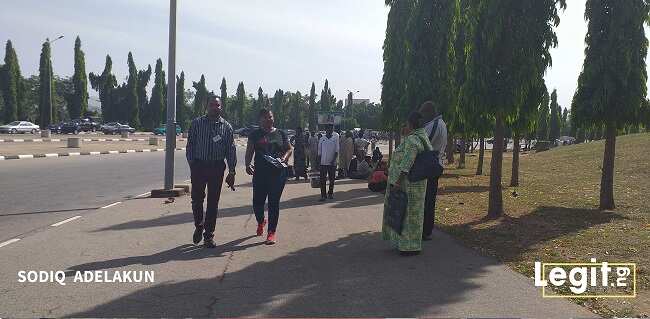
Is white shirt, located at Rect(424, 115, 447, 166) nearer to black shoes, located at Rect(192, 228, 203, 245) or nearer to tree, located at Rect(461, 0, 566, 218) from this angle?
tree, located at Rect(461, 0, 566, 218)

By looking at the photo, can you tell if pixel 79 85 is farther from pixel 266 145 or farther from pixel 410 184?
pixel 410 184

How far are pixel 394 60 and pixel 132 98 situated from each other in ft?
216

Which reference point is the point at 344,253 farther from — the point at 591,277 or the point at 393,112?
the point at 393,112

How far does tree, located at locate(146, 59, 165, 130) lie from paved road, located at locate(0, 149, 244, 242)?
64.2 meters

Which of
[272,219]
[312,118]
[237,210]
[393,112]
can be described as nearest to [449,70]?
[393,112]

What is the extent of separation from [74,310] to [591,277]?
4.83 m

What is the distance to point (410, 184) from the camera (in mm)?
6438

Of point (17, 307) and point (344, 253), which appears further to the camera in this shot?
point (344, 253)

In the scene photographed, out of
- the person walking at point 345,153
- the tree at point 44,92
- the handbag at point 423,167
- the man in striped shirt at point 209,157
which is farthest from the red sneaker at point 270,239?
the tree at point 44,92

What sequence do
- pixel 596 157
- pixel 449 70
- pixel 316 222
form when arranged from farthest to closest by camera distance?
1. pixel 596 157
2. pixel 449 70
3. pixel 316 222

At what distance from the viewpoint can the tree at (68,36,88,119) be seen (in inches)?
2827

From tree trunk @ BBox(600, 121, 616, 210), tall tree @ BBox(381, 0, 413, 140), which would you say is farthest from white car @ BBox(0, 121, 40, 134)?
tree trunk @ BBox(600, 121, 616, 210)

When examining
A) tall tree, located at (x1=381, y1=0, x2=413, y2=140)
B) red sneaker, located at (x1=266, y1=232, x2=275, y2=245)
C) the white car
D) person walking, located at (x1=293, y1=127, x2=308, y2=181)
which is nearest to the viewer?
red sneaker, located at (x1=266, y1=232, x2=275, y2=245)

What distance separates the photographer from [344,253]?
6.55 metres
